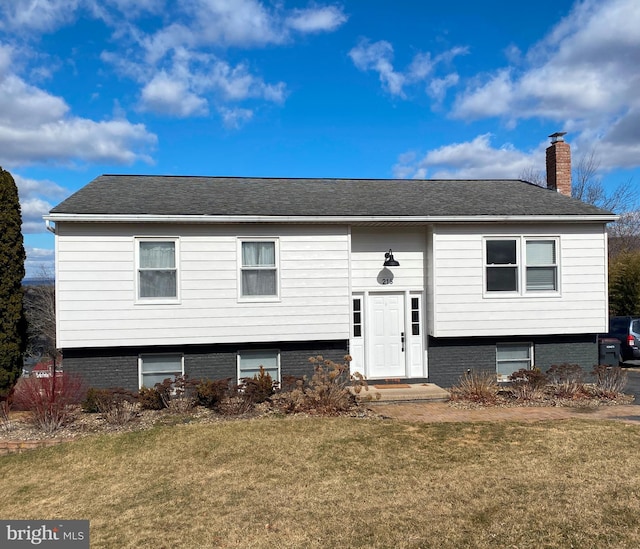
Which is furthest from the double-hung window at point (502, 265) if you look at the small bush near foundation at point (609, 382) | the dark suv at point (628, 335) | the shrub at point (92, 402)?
the shrub at point (92, 402)

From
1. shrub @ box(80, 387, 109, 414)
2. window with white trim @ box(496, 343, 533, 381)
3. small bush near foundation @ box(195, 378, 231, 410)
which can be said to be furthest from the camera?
window with white trim @ box(496, 343, 533, 381)

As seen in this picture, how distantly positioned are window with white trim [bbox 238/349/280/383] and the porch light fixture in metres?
3.22

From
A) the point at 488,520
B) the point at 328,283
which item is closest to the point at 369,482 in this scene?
the point at 488,520

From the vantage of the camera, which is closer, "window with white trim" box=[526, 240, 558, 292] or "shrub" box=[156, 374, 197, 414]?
"shrub" box=[156, 374, 197, 414]

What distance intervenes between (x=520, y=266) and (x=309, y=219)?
5.02 meters

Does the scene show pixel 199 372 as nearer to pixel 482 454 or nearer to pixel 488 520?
pixel 482 454

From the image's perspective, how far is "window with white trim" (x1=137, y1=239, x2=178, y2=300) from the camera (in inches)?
411

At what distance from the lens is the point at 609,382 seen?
33.9ft

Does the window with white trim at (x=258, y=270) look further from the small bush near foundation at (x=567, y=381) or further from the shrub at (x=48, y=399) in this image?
the small bush near foundation at (x=567, y=381)

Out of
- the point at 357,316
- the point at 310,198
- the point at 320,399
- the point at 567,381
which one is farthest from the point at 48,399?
the point at 567,381

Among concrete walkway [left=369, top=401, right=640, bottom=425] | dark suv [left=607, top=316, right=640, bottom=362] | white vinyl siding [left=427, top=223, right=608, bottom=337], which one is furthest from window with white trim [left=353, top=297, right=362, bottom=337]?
dark suv [left=607, top=316, right=640, bottom=362]

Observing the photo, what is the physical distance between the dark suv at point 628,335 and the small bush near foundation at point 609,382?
6228 mm

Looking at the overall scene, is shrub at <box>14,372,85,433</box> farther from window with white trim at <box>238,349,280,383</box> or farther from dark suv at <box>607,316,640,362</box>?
dark suv at <box>607,316,640,362</box>

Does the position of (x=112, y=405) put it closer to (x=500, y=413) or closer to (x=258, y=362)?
(x=258, y=362)
